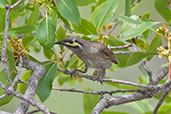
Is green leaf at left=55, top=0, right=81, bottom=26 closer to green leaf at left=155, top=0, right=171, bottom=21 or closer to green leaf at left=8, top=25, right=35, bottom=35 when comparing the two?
green leaf at left=8, top=25, right=35, bottom=35

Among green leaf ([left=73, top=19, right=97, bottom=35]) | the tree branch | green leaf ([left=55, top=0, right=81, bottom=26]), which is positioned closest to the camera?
the tree branch

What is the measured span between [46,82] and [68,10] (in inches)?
19.6

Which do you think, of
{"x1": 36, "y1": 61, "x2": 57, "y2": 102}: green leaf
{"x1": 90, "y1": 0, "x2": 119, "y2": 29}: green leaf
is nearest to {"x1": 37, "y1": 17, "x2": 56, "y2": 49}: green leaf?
{"x1": 36, "y1": 61, "x2": 57, "y2": 102}: green leaf

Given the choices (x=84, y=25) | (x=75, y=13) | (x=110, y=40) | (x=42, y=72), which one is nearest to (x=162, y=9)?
(x=110, y=40)

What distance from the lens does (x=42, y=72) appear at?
2.00m

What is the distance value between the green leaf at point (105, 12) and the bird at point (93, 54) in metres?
Answer: 0.25

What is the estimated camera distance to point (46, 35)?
189 centimetres

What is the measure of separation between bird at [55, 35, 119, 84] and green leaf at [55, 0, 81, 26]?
599 mm

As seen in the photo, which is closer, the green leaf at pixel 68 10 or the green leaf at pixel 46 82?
the green leaf at pixel 68 10

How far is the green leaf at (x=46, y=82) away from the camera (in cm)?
203

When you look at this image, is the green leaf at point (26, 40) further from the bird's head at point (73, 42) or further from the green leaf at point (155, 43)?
the green leaf at point (155, 43)

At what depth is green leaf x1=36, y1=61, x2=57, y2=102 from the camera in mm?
2027

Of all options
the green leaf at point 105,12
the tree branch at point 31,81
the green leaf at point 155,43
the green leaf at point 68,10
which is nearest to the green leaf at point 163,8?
the green leaf at point 105,12

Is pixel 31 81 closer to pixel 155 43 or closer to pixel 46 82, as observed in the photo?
pixel 46 82
